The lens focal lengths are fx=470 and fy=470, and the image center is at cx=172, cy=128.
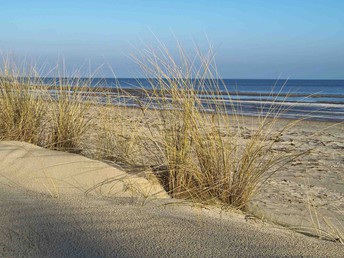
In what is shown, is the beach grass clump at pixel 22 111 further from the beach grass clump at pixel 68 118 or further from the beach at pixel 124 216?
the beach at pixel 124 216

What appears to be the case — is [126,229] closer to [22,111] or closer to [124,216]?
[124,216]

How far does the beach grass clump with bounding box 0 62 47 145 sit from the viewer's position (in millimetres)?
4719

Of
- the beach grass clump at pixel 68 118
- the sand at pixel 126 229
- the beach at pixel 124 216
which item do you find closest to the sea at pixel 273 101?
the beach grass clump at pixel 68 118

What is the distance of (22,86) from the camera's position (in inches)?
203

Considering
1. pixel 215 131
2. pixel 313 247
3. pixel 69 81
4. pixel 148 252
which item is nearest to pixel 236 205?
pixel 215 131

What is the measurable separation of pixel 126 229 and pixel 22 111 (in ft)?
9.64

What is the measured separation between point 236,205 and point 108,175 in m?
0.90

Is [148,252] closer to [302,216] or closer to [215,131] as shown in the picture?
[215,131]

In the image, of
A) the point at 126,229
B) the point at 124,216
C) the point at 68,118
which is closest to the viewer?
the point at 126,229

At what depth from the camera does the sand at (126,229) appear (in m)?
2.05

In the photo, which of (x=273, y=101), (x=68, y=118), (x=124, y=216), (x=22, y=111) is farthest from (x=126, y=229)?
(x=22, y=111)

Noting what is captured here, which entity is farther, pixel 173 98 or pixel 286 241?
pixel 173 98

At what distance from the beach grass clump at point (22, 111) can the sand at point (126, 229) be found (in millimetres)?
1648

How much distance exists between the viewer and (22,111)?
4812 mm
